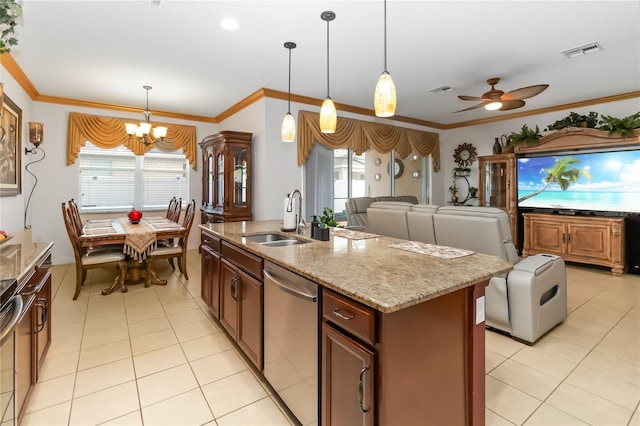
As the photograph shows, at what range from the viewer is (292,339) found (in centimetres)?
161

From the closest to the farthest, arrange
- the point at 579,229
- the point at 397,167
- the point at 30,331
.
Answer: the point at 30,331 < the point at 579,229 < the point at 397,167

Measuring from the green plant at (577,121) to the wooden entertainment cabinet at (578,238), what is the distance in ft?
4.90

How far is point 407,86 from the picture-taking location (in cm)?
451

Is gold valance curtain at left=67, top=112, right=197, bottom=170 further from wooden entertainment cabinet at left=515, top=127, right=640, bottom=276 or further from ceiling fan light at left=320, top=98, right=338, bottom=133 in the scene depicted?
wooden entertainment cabinet at left=515, top=127, right=640, bottom=276

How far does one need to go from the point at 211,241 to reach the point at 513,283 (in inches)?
99.9

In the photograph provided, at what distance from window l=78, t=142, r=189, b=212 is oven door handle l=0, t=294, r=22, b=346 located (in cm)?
500

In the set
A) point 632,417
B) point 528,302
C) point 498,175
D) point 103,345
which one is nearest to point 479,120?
point 498,175

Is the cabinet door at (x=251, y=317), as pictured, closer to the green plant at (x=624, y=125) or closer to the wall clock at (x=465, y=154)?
the green plant at (x=624, y=125)

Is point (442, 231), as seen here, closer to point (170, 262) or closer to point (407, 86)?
point (407, 86)

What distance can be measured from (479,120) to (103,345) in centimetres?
718

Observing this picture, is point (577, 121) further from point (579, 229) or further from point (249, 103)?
point (249, 103)

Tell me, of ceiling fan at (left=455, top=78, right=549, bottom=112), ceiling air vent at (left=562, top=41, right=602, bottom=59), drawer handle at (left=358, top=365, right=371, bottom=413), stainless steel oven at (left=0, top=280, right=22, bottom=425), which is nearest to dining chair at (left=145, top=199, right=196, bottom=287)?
stainless steel oven at (left=0, top=280, right=22, bottom=425)

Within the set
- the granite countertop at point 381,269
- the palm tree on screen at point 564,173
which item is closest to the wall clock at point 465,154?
the palm tree on screen at point 564,173

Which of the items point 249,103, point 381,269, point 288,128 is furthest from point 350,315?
point 249,103
